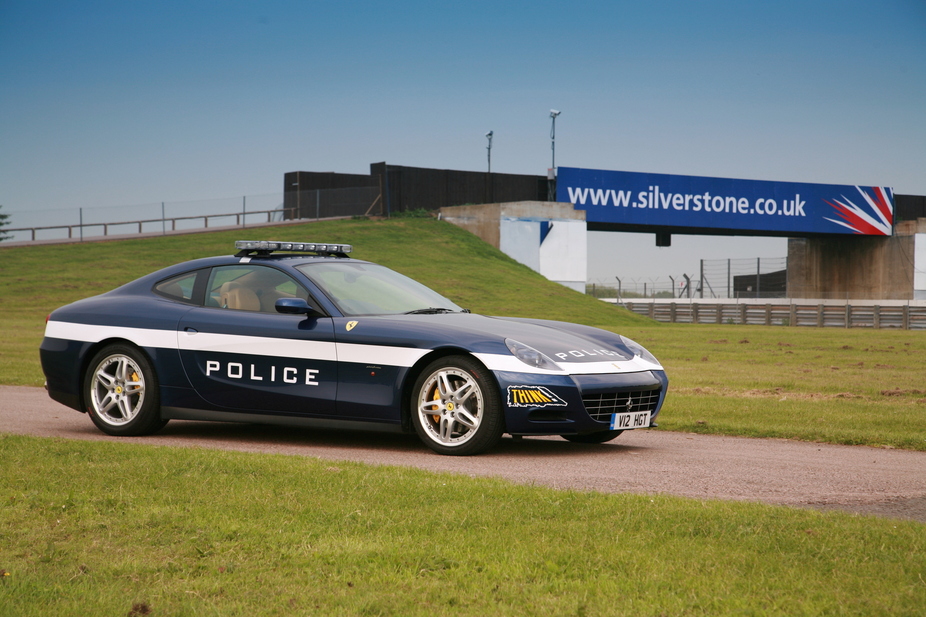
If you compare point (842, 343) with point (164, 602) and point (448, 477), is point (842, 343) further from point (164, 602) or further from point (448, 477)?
point (164, 602)

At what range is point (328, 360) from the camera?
7441 millimetres

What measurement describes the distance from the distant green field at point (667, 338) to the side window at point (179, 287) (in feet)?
14.3

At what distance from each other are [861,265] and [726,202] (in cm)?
1190

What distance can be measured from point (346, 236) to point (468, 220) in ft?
24.3

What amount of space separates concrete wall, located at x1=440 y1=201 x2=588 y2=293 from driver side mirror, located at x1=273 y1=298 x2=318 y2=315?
40555 millimetres

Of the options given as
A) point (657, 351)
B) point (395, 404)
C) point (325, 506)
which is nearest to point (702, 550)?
point (325, 506)

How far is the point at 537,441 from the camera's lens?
26.9ft

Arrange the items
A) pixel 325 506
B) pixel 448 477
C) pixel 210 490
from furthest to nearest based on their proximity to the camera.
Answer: pixel 448 477 → pixel 210 490 → pixel 325 506

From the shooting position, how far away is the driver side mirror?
7.49 meters

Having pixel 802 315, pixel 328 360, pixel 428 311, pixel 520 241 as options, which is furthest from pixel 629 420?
pixel 520 241

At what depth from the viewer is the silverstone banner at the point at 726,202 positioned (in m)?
49.9

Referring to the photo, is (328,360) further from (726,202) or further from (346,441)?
(726,202)

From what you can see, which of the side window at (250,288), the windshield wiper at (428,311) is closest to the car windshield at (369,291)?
the windshield wiper at (428,311)

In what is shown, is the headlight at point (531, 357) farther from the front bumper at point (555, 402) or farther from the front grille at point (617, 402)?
the front grille at point (617, 402)
